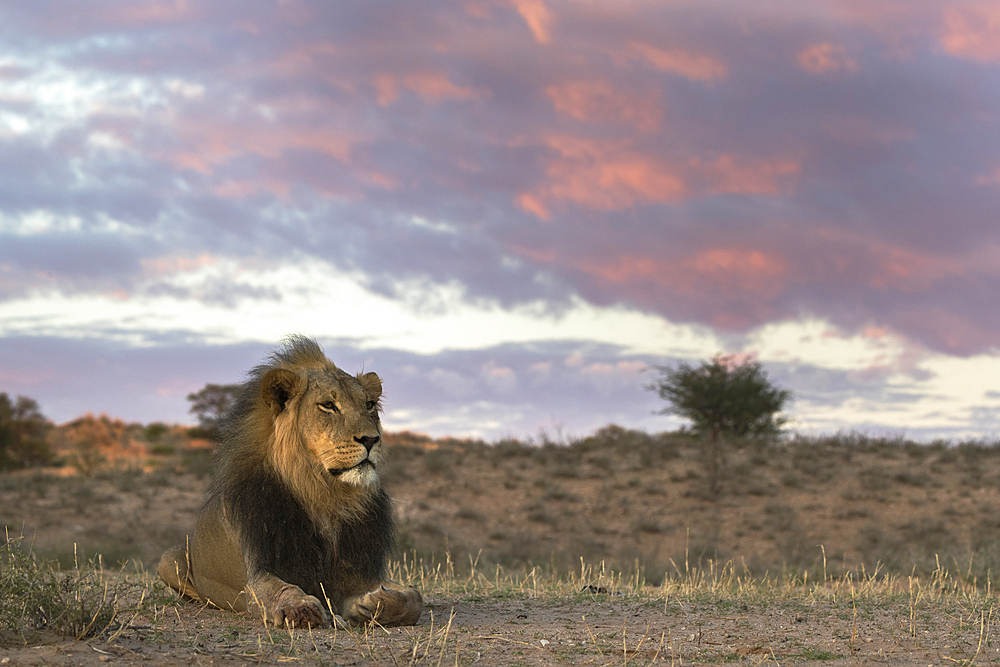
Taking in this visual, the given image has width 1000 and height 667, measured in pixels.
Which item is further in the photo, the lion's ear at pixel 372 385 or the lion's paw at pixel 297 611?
the lion's ear at pixel 372 385

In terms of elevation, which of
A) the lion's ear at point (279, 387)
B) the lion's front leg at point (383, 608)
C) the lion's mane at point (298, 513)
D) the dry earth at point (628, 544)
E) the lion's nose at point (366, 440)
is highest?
the lion's ear at point (279, 387)

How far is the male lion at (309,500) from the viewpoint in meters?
7.16

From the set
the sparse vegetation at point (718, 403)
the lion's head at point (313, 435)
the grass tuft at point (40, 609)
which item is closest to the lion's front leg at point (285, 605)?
the lion's head at point (313, 435)

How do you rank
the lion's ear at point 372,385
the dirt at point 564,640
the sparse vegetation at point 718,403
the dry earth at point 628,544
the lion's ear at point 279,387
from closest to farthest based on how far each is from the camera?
1. the dirt at point 564,640
2. the dry earth at point 628,544
3. the lion's ear at point 279,387
4. the lion's ear at point 372,385
5. the sparse vegetation at point 718,403

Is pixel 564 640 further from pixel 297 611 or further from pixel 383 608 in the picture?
pixel 297 611

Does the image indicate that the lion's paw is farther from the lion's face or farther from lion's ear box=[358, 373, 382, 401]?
lion's ear box=[358, 373, 382, 401]

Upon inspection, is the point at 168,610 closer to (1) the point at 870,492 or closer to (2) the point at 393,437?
(1) the point at 870,492

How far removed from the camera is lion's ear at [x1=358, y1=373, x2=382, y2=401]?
7.78 meters

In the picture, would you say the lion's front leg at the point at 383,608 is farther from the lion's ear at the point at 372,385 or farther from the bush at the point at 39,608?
the bush at the point at 39,608

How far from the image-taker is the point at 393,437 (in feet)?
149

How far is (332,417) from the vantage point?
7.20 metres

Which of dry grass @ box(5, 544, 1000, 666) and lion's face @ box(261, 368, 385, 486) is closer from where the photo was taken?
dry grass @ box(5, 544, 1000, 666)

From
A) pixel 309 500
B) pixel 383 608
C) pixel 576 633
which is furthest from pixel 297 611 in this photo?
pixel 576 633

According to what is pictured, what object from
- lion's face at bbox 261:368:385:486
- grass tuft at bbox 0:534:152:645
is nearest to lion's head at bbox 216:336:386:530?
lion's face at bbox 261:368:385:486
